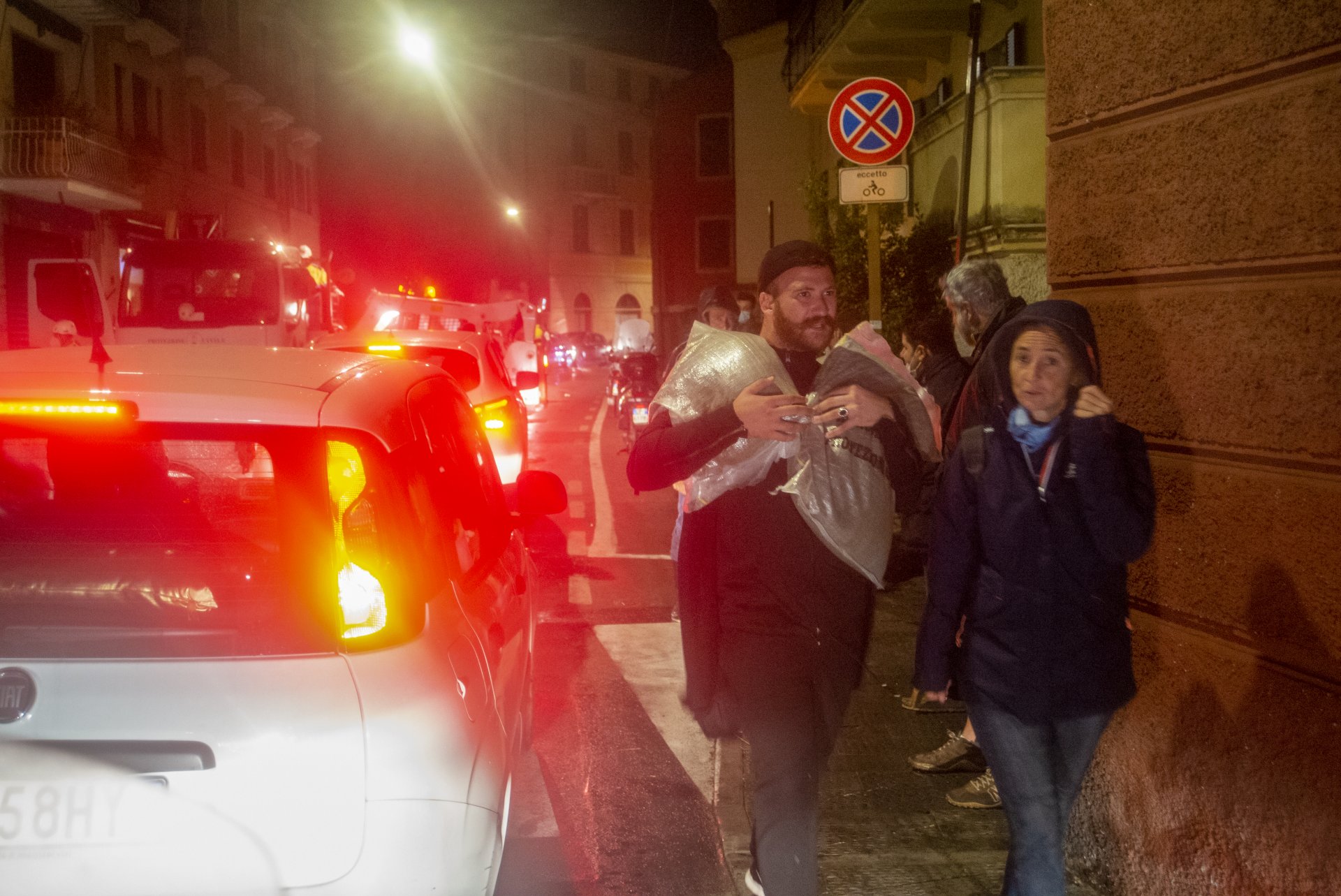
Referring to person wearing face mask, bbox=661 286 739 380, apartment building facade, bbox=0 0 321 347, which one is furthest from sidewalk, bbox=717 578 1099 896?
apartment building facade, bbox=0 0 321 347

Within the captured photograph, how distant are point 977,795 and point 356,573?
2808mm

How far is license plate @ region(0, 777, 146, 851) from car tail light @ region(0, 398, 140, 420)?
742 millimetres

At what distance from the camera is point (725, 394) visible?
328 cm

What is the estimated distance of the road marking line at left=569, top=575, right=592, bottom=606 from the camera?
8.02 m

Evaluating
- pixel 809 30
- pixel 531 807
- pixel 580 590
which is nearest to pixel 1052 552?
pixel 531 807

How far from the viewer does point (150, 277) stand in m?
16.8

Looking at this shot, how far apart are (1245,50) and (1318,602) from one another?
1.41m

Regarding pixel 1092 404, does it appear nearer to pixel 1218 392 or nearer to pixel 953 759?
pixel 1218 392

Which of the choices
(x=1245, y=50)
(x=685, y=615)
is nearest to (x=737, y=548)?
(x=685, y=615)

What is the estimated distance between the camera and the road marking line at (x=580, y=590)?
8016 mm

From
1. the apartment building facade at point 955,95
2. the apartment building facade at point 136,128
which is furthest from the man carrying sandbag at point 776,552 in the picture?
the apartment building facade at point 136,128

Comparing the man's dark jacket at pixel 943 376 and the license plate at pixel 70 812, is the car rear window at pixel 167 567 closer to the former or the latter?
the license plate at pixel 70 812

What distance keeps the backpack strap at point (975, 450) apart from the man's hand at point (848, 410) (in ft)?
0.74

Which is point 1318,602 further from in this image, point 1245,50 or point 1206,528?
point 1245,50
